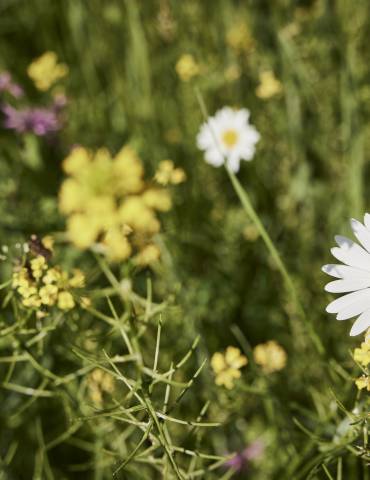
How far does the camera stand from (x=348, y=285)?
1.93 ft

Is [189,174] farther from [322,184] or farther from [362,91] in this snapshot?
[362,91]

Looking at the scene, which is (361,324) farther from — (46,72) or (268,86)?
(46,72)

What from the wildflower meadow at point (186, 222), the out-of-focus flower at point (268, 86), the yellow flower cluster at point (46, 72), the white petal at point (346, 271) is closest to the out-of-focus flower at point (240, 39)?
the wildflower meadow at point (186, 222)

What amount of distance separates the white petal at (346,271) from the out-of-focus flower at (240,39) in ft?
3.25

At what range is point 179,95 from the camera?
60.5 inches

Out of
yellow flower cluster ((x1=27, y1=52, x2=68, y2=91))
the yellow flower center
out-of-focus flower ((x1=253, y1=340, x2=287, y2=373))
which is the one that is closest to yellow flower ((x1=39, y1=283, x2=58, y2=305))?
out-of-focus flower ((x1=253, y1=340, x2=287, y2=373))

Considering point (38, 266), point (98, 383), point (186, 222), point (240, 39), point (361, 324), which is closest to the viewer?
point (361, 324)

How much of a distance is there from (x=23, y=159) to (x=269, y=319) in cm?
74

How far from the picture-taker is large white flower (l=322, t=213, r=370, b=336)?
1.87 feet

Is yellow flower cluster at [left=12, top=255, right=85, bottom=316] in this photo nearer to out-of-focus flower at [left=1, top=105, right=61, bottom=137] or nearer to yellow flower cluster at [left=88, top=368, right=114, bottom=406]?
yellow flower cluster at [left=88, top=368, right=114, bottom=406]

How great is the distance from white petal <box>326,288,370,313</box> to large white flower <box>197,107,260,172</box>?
76 cm

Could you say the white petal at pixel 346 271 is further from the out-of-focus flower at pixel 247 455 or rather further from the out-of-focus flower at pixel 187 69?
the out-of-focus flower at pixel 187 69

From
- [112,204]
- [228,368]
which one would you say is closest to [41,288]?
[112,204]

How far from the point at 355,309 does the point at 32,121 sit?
1035mm
